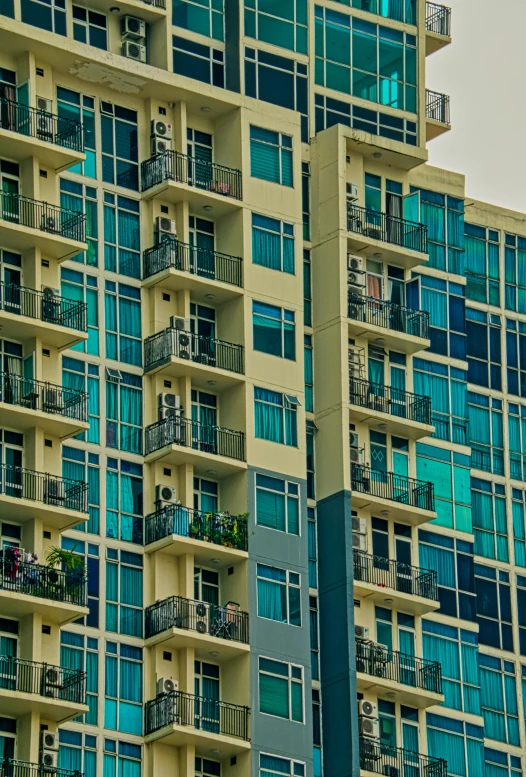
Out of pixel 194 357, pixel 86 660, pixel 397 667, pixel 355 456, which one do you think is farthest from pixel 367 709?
pixel 194 357

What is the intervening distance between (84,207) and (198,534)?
8.76 m

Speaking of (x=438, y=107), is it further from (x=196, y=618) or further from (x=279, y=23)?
(x=196, y=618)

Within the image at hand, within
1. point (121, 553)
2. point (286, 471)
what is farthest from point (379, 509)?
point (121, 553)

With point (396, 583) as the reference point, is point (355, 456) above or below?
above

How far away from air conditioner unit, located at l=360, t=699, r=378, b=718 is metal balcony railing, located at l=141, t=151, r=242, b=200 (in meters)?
13.3

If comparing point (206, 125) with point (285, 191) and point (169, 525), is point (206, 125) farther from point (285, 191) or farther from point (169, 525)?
point (169, 525)

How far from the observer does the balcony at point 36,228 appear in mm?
71438

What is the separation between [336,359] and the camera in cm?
7675

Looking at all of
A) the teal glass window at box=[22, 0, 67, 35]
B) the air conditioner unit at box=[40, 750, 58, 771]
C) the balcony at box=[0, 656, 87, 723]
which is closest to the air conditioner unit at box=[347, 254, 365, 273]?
the teal glass window at box=[22, 0, 67, 35]

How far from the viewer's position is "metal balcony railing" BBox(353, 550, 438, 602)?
75688 millimetres

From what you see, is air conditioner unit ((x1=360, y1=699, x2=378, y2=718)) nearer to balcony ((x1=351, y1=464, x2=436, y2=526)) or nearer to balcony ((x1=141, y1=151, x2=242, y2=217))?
balcony ((x1=351, y1=464, x2=436, y2=526))

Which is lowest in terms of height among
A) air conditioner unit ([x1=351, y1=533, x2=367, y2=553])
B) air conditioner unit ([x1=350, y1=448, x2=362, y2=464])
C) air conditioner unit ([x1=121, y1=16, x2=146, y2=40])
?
air conditioner unit ([x1=351, y1=533, x2=367, y2=553])

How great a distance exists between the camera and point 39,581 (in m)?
68.6

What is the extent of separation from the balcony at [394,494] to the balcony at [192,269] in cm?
584
